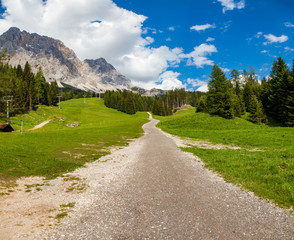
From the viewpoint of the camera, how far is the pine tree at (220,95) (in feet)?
176

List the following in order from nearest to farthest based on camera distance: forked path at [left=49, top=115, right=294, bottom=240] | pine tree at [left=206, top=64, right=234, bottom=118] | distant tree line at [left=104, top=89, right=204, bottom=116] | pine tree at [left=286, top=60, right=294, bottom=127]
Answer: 1. forked path at [left=49, top=115, right=294, bottom=240]
2. pine tree at [left=286, top=60, right=294, bottom=127]
3. pine tree at [left=206, top=64, right=234, bottom=118]
4. distant tree line at [left=104, top=89, right=204, bottom=116]

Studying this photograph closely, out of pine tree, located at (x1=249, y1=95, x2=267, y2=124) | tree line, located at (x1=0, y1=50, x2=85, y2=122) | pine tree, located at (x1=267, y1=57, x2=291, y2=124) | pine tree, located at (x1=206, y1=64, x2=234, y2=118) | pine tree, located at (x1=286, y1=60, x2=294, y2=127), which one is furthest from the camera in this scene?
pine tree, located at (x1=249, y1=95, x2=267, y2=124)

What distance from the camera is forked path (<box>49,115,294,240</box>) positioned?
217 inches

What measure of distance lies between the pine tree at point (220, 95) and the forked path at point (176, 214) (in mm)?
48786

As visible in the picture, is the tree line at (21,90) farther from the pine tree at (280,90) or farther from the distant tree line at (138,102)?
the pine tree at (280,90)

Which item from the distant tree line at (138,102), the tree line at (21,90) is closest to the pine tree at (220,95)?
the tree line at (21,90)

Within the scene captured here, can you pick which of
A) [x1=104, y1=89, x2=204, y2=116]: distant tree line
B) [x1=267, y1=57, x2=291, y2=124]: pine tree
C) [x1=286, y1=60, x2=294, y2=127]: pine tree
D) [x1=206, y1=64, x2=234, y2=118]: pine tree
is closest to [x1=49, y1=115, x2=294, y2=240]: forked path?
[x1=286, y1=60, x2=294, y2=127]: pine tree

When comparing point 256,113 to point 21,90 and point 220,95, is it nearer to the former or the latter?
point 220,95

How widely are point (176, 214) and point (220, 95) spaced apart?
5481 cm

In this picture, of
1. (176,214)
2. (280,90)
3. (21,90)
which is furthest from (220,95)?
(21,90)

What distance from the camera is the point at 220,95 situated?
54906mm

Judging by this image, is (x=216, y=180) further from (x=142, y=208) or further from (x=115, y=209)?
(x=115, y=209)

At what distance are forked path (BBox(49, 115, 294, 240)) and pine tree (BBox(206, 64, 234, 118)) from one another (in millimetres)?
48786

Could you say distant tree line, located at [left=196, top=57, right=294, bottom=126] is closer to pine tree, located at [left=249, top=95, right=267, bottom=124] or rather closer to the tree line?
pine tree, located at [left=249, top=95, right=267, bottom=124]
